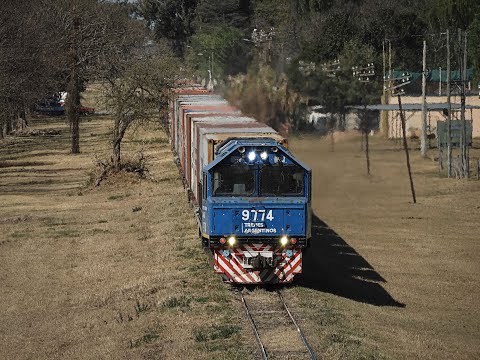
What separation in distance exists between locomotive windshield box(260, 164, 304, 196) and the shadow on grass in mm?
3085

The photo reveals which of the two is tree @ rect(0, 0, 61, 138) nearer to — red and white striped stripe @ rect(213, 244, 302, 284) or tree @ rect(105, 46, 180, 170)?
tree @ rect(105, 46, 180, 170)

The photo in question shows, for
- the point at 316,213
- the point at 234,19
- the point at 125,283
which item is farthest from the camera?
the point at 234,19

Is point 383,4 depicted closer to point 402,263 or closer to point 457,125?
point 457,125

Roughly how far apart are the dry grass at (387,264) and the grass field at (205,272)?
0.06 m

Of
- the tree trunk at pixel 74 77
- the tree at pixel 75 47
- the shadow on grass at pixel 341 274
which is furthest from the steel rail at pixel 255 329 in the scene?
the tree trunk at pixel 74 77

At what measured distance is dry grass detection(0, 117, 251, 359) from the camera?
19625mm

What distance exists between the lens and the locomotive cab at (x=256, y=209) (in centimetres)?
2288

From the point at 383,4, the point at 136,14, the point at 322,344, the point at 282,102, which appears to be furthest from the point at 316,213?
the point at 136,14

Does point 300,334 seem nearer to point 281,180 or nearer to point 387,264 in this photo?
point 281,180

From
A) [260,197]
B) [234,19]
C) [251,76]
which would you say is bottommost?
[260,197]

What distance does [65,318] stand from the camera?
2295 cm

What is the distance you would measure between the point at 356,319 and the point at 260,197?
3.72 meters

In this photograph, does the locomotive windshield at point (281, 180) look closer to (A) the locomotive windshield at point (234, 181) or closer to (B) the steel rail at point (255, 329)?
(A) the locomotive windshield at point (234, 181)

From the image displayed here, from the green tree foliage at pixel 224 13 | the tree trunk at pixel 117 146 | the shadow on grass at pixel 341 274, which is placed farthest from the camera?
the green tree foliage at pixel 224 13
